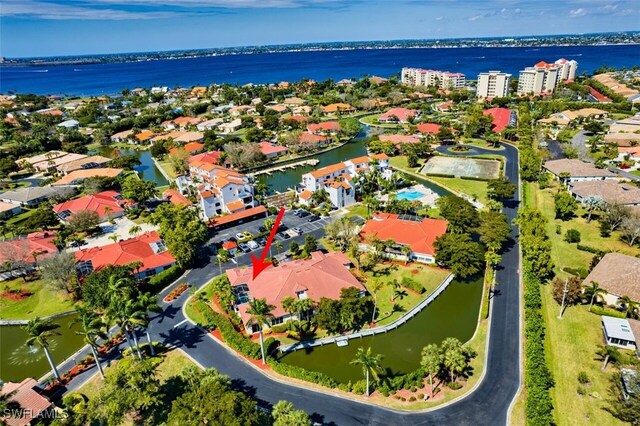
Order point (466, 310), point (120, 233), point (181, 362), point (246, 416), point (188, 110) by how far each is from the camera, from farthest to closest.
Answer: point (188, 110)
point (120, 233)
point (466, 310)
point (181, 362)
point (246, 416)

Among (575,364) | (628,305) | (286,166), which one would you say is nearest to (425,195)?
(286,166)

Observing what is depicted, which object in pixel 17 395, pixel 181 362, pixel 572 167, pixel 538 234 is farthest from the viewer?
pixel 572 167

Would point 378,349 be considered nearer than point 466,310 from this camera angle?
Yes

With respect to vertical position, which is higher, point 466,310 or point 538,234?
point 538,234

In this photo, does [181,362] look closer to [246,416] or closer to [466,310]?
[246,416]

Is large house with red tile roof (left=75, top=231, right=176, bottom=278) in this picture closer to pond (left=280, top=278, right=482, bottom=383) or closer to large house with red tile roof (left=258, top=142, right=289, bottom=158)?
pond (left=280, top=278, right=482, bottom=383)

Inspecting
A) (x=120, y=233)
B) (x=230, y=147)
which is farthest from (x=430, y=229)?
(x=230, y=147)
